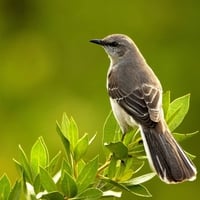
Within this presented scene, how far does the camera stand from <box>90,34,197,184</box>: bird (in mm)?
3832

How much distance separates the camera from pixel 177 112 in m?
3.76

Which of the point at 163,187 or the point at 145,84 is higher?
the point at 145,84

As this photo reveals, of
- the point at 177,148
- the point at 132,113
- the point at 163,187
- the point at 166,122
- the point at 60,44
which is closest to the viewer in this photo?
the point at 166,122

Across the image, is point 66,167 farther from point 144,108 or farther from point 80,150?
point 144,108

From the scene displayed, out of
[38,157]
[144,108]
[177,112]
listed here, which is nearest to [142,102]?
[144,108]

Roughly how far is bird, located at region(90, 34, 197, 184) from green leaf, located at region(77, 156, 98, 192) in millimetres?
485

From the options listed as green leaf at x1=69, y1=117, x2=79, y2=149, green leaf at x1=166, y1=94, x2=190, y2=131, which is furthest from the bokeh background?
green leaf at x1=69, y1=117, x2=79, y2=149

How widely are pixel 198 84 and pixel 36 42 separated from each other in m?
1.82

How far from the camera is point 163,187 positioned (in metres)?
7.79

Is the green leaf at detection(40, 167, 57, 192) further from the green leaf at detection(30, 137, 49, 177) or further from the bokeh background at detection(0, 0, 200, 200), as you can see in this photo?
the bokeh background at detection(0, 0, 200, 200)

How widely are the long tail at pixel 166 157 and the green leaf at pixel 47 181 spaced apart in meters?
0.64

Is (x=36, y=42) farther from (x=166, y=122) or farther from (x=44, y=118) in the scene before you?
(x=166, y=122)

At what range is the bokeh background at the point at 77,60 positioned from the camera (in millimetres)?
7773

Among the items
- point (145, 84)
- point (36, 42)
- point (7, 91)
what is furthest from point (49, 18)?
point (145, 84)
